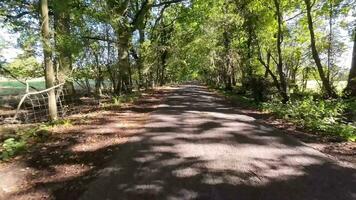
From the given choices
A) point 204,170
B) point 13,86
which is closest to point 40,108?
point 13,86

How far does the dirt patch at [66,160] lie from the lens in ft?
17.8

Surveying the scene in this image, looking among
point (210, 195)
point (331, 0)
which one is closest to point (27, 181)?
point (210, 195)

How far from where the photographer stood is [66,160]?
6.88 m

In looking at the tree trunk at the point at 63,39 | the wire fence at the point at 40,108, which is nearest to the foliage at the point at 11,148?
the wire fence at the point at 40,108

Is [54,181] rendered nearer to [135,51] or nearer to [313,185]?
[313,185]

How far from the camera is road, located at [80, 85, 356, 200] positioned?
16.2 ft

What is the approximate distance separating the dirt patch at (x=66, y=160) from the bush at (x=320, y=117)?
5.32 m

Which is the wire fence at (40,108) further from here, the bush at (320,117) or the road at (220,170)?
the bush at (320,117)

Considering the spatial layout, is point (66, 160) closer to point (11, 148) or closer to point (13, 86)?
point (11, 148)

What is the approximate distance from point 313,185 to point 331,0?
15.7m

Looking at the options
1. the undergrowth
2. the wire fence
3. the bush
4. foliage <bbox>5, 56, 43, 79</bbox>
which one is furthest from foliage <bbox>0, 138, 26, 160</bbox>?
the bush

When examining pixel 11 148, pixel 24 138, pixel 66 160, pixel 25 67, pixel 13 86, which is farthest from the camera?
pixel 25 67

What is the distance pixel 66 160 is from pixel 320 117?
842 centimetres

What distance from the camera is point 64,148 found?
7.74 metres
